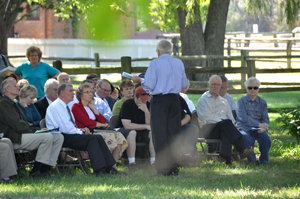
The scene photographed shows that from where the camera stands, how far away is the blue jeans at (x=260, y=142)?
19.0 ft

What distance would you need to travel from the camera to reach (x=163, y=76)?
493 cm

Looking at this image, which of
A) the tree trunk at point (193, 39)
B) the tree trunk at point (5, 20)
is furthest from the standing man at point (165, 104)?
the tree trunk at point (193, 39)

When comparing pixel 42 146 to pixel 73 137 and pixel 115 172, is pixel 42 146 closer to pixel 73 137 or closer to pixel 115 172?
pixel 73 137

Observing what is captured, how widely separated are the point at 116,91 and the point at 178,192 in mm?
3192

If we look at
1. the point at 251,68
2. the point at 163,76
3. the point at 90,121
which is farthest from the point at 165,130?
the point at 251,68

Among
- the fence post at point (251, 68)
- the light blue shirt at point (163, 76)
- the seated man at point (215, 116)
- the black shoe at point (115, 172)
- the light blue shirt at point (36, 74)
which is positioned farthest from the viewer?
the fence post at point (251, 68)

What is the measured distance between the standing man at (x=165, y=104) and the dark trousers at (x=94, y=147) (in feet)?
2.04

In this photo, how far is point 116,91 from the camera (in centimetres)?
704

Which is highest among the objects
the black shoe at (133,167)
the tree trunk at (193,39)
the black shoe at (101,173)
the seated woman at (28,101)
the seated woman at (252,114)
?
the tree trunk at (193,39)

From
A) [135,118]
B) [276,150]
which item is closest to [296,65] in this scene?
[276,150]

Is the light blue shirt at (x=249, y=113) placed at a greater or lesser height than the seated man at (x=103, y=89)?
lesser

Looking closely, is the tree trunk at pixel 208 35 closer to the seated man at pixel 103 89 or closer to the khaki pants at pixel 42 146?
the seated man at pixel 103 89

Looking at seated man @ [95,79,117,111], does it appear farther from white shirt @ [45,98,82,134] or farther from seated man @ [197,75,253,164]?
seated man @ [197,75,253,164]

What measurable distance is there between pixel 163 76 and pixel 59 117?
141 centimetres
